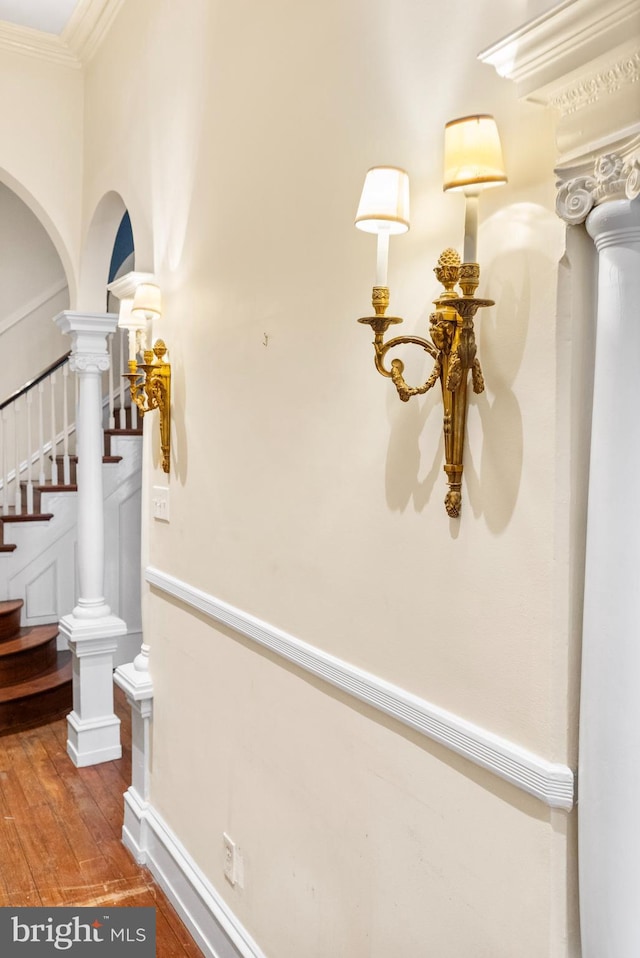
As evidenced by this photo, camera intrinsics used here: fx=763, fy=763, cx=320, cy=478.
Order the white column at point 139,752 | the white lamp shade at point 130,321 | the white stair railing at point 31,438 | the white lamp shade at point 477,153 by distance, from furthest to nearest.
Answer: the white stair railing at point 31,438 < the white column at point 139,752 < the white lamp shade at point 130,321 < the white lamp shade at point 477,153

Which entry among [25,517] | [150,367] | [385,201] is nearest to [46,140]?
[150,367]

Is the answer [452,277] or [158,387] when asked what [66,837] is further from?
[452,277]

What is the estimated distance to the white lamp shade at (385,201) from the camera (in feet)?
4.57

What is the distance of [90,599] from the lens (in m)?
4.07

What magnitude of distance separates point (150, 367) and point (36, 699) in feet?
8.53

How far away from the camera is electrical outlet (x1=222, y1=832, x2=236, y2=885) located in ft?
7.59

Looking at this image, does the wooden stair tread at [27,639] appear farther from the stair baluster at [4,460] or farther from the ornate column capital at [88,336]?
the ornate column capital at [88,336]

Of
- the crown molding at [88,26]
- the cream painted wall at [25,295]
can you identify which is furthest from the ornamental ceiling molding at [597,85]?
the cream painted wall at [25,295]

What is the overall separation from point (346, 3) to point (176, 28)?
1258mm

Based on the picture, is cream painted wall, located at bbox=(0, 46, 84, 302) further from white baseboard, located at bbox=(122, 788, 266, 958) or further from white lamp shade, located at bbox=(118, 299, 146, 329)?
white baseboard, located at bbox=(122, 788, 266, 958)

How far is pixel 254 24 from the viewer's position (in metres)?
2.16

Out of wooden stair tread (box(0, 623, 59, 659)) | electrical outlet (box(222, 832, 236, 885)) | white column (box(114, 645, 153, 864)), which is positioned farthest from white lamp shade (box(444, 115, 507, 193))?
wooden stair tread (box(0, 623, 59, 659))

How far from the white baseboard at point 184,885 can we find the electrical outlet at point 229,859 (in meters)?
0.10

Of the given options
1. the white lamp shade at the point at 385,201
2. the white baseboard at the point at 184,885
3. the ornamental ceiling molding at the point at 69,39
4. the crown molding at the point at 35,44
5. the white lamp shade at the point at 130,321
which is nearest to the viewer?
the white lamp shade at the point at 385,201
